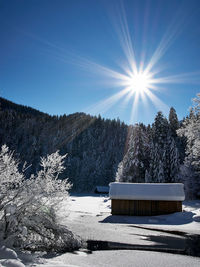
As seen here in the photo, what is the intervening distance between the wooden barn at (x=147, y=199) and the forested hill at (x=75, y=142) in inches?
2283

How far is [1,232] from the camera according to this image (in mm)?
7055

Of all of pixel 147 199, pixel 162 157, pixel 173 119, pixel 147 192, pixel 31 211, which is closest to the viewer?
pixel 31 211

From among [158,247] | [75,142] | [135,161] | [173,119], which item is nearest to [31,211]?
[158,247]

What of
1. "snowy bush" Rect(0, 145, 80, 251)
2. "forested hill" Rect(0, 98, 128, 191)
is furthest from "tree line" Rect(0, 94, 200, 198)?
"snowy bush" Rect(0, 145, 80, 251)

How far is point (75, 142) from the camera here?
9969cm

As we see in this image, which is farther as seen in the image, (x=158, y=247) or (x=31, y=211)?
(x=158, y=247)

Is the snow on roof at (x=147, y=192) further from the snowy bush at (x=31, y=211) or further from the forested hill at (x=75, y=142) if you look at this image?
the forested hill at (x=75, y=142)

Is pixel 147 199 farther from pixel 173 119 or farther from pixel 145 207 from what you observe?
pixel 173 119

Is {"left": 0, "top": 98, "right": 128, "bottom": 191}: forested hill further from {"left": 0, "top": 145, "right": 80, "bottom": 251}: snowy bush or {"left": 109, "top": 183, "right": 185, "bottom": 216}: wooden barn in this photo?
{"left": 0, "top": 145, "right": 80, "bottom": 251}: snowy bush

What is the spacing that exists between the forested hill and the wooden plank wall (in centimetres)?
5788

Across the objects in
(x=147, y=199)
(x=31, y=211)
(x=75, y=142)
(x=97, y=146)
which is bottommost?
(x=147, y=199)

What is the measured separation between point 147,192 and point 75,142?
257 ft

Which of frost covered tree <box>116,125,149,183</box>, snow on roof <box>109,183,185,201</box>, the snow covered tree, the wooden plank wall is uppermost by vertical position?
the snow covered tree

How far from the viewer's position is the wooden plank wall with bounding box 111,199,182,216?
75.3 feet
